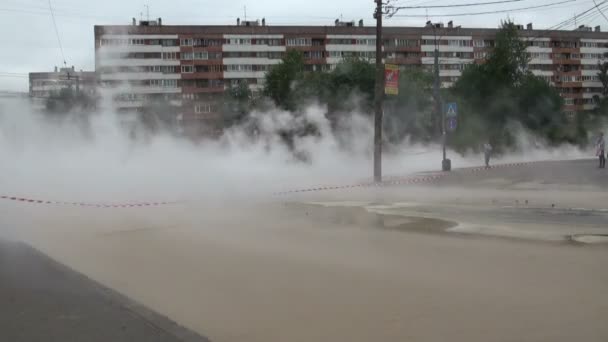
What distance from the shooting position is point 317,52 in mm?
72438

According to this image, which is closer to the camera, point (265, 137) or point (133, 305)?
point (133, 305)

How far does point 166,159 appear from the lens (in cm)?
2411

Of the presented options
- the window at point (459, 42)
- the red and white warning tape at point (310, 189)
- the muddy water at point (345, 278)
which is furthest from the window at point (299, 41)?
the muddy water at point (345, 278)

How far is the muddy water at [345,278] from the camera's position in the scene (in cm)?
532

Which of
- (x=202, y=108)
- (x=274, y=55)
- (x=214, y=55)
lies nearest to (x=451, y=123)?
(x=202, y=108)

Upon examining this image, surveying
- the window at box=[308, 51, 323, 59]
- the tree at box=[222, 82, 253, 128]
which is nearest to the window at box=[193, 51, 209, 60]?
the window at box=[308, 51, 323, 59]

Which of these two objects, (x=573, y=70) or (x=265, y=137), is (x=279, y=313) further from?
(x=573, y=70)

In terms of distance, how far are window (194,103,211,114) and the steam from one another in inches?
59.3

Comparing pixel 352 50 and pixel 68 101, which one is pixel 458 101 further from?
pixel 352 50

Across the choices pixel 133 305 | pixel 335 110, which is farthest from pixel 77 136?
pixel 133 305

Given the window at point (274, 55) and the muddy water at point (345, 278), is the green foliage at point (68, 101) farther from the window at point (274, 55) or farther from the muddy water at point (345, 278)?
the window at point (274, 55)

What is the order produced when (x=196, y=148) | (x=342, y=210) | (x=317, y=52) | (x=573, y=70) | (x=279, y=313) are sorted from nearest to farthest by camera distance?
1. (x=279, y=313)
2. (x=342, y=210)
3. (x=196, y=148)
4. (x=317, y=52)
5. (x=573, y=70)

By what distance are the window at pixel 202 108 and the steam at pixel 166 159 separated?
1.51m

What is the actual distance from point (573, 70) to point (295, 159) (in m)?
70.0
